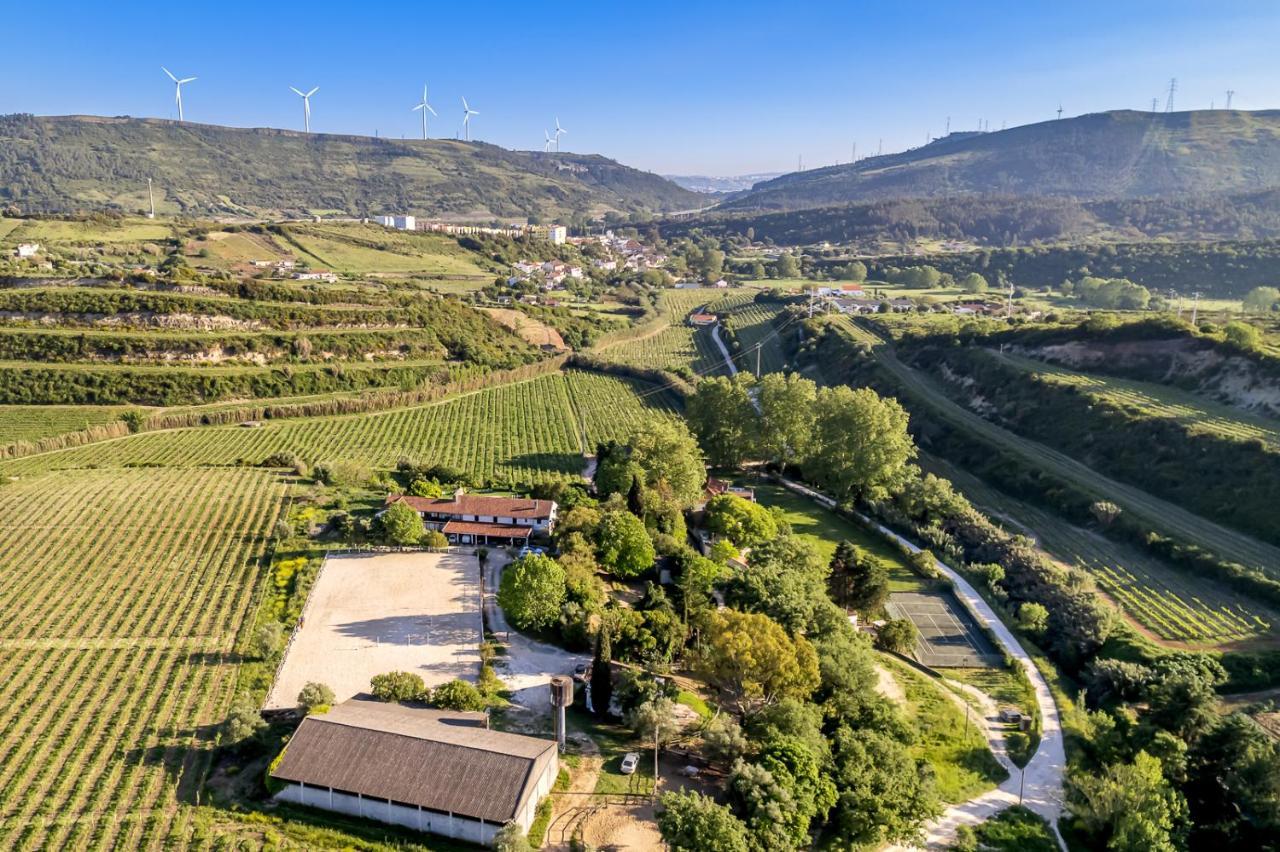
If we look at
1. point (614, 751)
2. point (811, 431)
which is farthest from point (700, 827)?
point (811, 431)

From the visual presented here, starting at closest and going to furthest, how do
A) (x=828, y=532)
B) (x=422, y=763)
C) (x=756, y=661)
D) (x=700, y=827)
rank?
1. (x=700, y=827)
2. (x=422, y=763)
3. (x=756, y=661)
4. (x=828, y=532)

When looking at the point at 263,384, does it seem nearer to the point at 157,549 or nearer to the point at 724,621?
the point at 157,549

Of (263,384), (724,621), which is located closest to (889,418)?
(724,621)

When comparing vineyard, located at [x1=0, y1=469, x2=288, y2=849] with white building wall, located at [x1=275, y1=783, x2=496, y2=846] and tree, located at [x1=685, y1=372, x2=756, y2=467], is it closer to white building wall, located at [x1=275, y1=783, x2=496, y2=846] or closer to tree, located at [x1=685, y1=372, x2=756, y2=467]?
white building wall, located at [x1=275, y1=783, x2=496, y2=846]

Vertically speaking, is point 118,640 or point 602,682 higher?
point 602,682

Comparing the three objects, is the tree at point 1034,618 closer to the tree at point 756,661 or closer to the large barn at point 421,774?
the tree at point 756,661

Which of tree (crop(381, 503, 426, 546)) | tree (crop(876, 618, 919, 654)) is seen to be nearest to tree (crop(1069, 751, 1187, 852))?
tree (crop(876, 618, 919, 654))

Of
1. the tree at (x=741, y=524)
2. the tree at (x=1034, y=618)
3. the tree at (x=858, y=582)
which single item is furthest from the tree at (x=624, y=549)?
the tree at (x=1034, y=618)

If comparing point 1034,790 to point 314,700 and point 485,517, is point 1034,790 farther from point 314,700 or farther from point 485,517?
point 485,517
